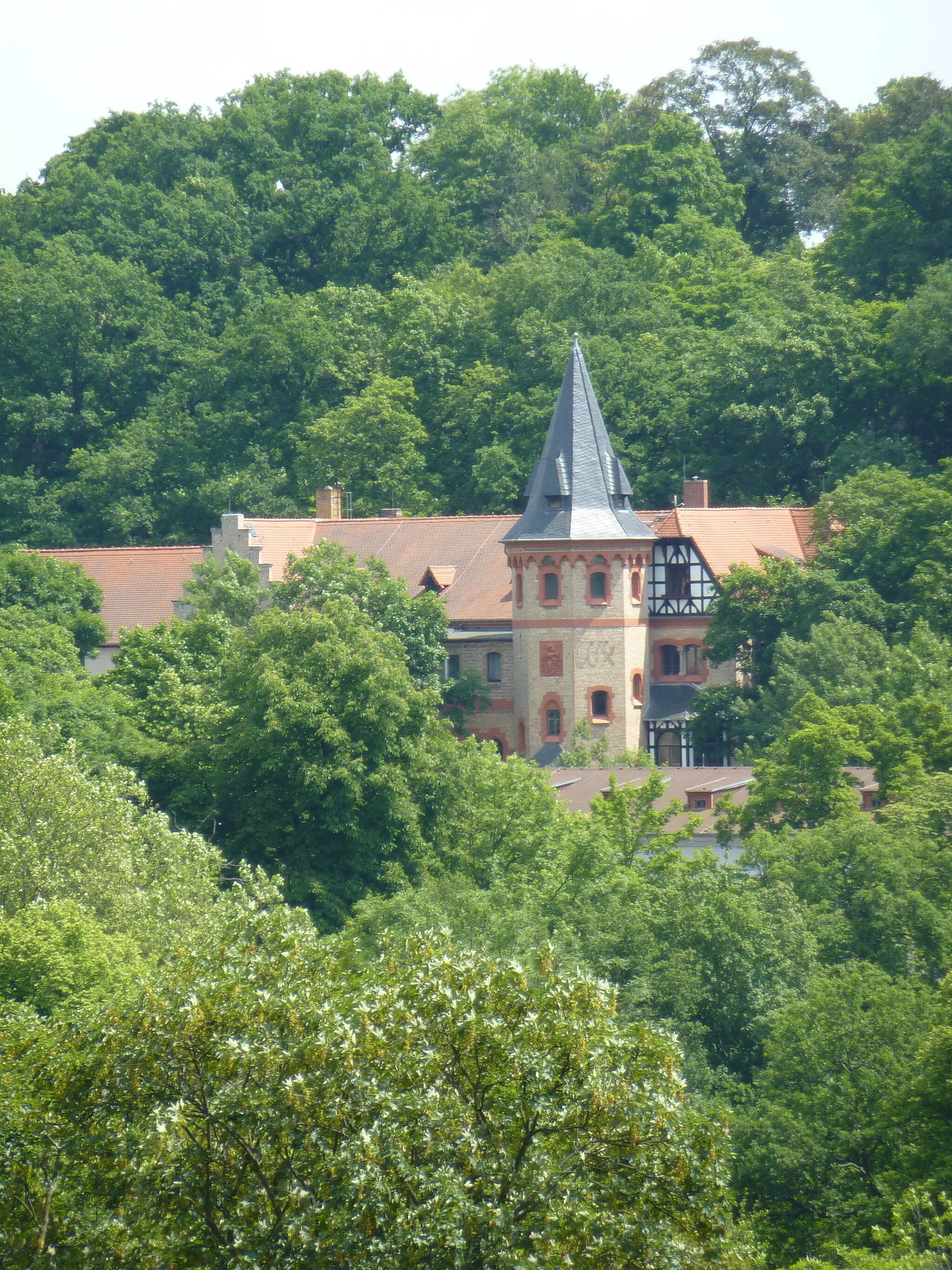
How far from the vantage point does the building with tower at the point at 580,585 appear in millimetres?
59938

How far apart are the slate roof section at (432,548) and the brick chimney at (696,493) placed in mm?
Answer: 5098

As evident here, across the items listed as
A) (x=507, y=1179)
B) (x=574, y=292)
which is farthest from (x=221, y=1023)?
(x=574, y=292)

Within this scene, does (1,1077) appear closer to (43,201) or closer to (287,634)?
(287,634)

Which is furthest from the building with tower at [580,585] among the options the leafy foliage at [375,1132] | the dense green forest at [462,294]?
the leafy foliage at [375,1132]

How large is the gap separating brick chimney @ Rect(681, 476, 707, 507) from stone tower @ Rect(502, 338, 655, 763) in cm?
521

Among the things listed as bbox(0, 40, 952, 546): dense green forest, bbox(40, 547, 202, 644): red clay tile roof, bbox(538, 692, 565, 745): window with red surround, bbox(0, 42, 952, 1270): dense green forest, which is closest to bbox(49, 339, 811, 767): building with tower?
bbox(538, 692, 565, 745): window with red surround

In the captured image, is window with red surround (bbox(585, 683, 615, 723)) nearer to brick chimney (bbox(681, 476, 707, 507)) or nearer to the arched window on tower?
the arched window on tower

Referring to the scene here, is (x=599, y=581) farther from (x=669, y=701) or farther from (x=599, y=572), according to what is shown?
(x=669, y=701)

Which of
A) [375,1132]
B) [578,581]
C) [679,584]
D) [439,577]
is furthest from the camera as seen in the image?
[439,577]

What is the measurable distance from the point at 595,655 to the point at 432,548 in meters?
8.00

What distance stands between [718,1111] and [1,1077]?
28.0ft

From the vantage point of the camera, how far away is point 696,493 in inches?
2576

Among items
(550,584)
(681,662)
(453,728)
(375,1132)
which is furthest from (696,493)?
(375,1132)

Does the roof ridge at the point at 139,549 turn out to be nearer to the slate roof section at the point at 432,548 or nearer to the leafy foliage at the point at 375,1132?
the slate roof section at the point at 432,548
